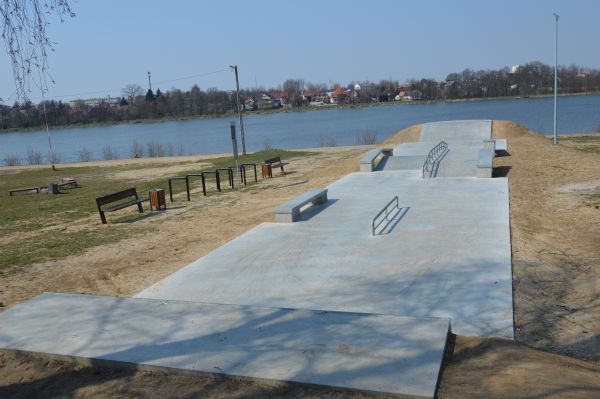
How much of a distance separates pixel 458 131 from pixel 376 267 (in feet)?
70.2

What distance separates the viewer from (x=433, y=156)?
61.6 feet

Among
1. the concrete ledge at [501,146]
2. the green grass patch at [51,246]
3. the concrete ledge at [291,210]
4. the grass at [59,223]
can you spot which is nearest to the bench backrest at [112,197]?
the grass at [59,223]

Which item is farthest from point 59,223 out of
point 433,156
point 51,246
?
point 433,156

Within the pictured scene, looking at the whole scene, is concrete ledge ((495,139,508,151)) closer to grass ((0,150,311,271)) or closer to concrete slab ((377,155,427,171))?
concrete slab ((377,155,427,171))

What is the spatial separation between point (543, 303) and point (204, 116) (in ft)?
383

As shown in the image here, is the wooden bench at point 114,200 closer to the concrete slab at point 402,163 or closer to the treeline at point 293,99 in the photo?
the concrete slab at point 402,163

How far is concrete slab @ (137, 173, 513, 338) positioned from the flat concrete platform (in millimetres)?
1071

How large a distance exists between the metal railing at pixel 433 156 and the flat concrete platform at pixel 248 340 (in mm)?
11286

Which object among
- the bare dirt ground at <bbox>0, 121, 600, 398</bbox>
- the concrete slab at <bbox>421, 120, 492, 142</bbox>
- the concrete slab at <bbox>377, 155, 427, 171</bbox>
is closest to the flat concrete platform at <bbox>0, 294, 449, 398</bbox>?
the bare dirt ground at <bbox>0, 121, 600, 398</bbox>

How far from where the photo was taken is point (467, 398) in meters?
4.04

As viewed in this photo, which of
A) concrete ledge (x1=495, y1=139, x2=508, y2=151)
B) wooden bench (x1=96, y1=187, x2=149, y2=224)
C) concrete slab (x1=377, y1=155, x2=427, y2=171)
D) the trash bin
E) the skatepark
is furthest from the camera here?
the trash bin

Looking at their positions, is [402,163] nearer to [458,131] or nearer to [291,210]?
[291,210]

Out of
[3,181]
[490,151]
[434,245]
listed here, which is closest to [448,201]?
[434,245]

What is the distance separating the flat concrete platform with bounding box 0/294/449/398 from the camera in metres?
4.50
